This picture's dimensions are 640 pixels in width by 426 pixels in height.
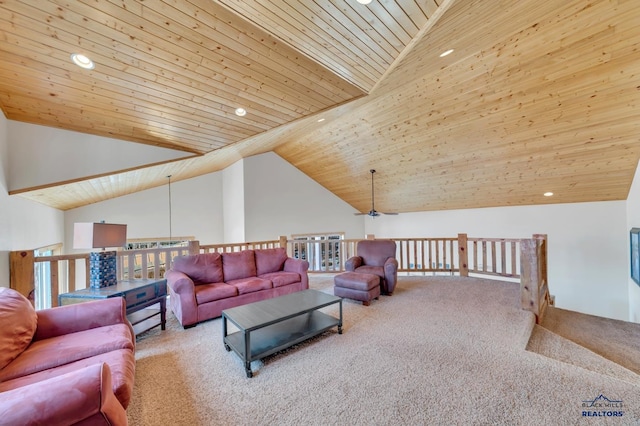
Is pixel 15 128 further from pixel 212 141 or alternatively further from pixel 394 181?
pixel 394 181

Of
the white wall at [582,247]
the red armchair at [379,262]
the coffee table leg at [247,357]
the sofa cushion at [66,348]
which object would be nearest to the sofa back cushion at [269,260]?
the red armchair at [379,262]

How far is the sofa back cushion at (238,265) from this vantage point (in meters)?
4.05

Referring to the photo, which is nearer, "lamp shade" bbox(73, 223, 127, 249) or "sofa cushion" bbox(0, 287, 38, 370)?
"sofa cushion" bbox(0, 287, 38, 370)

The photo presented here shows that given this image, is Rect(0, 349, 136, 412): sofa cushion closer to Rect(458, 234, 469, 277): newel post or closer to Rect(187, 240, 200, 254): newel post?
Rect(187, 240, 200, 254): newel post

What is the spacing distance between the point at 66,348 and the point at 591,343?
5338mm

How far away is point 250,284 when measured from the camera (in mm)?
3801

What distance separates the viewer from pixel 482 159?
17.3 ft

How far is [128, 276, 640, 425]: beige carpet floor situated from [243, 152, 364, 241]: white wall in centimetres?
441

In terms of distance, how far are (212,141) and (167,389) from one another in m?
3.38

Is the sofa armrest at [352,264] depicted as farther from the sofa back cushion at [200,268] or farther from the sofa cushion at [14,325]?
the sofa cushion at [14,325]

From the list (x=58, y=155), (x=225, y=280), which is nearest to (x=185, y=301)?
(x=225, y=280)

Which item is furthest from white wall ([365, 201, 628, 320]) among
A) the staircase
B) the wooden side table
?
the wooden side table

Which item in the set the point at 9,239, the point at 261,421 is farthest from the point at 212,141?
the point at 261,421

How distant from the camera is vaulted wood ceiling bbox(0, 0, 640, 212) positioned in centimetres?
226
